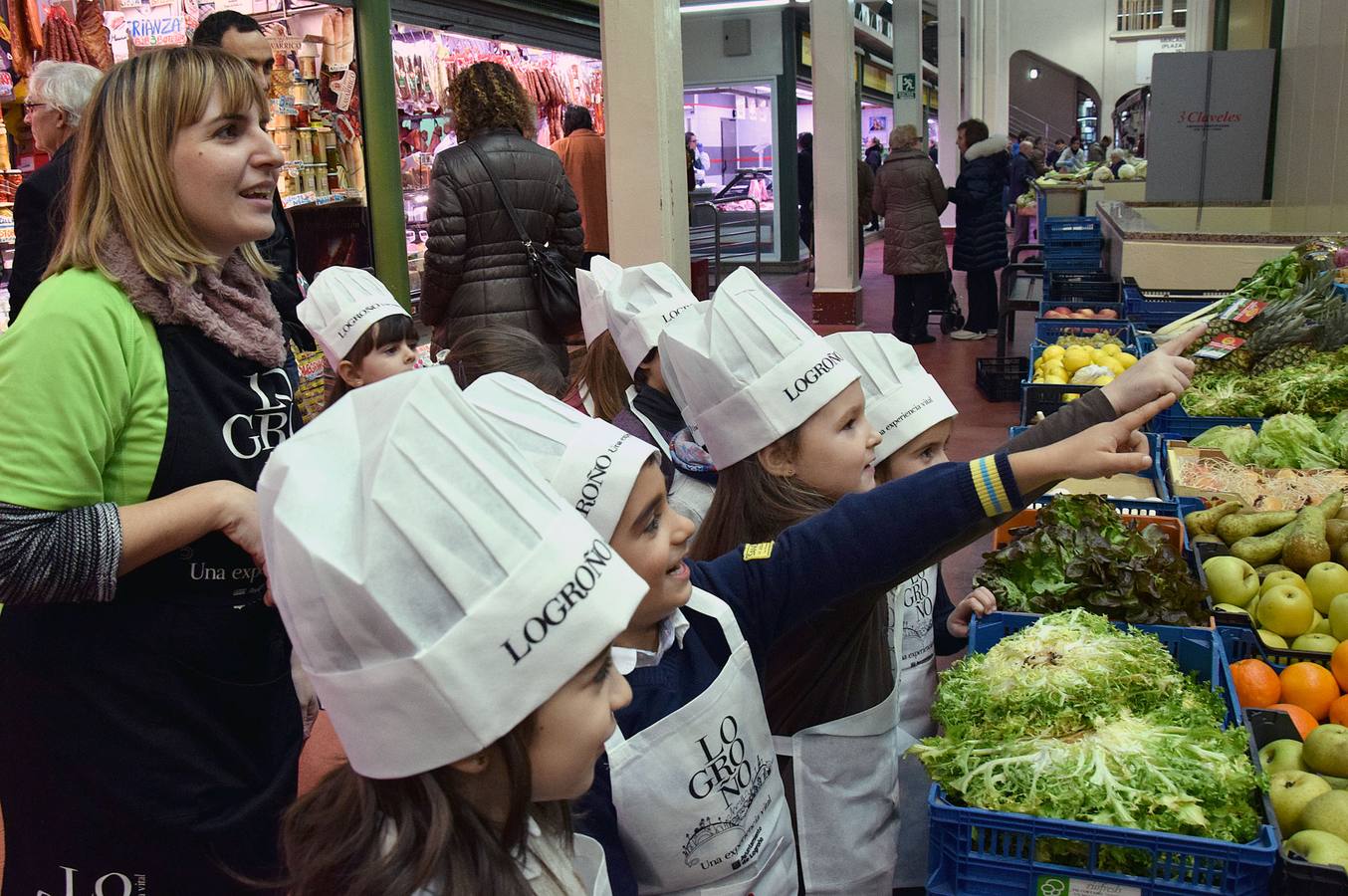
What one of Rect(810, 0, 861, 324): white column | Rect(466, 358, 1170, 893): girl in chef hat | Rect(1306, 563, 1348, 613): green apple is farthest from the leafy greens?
Rect(810, 0, 861, 324): white column

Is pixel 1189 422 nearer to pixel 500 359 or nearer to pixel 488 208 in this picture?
pixel 500 359

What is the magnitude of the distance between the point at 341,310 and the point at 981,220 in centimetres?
944

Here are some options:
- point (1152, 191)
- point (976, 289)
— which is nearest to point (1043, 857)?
point (1152, 191)

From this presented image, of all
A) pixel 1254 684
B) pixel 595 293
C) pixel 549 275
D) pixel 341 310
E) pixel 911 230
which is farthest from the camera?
pixel 911 230

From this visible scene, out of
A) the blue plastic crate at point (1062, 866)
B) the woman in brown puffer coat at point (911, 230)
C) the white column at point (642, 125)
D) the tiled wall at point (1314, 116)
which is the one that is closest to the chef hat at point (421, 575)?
the blue plastic crate at point (1062, 866)

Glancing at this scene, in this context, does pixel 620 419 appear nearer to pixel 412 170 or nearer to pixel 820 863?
pixel 820 863

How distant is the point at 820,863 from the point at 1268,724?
0.96 m

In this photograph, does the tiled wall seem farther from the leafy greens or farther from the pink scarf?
the pink scarf

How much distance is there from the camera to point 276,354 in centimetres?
201

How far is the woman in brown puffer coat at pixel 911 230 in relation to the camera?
38.7 feet

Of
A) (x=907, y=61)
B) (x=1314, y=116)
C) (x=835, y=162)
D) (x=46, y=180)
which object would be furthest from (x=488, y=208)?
(x=907, y=61)

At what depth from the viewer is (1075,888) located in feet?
6.17

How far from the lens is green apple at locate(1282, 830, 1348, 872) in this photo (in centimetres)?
193

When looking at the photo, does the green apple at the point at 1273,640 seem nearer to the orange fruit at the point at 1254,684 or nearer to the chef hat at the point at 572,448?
the orange fruit at the point at 1254,684
